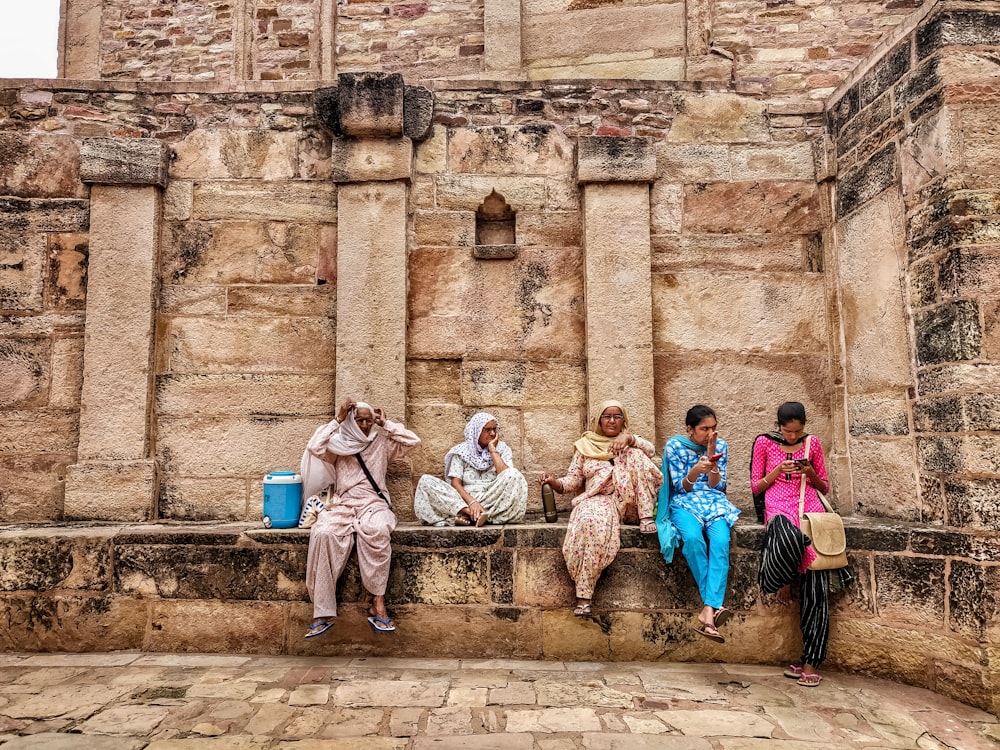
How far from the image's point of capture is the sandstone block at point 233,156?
5.00 m

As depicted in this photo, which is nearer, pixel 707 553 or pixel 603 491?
pixel 707 553

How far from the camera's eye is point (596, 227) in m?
4.83

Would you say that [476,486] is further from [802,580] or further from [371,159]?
[371,159]

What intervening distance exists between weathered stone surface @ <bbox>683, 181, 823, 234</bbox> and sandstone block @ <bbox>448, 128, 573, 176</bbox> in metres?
0.94

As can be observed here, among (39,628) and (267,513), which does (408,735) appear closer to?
(267,513)

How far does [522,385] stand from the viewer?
483 cm

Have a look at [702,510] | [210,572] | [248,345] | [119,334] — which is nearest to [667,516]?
[702,510]

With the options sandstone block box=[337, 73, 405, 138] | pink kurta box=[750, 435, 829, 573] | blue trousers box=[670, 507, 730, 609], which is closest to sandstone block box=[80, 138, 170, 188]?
sandstone block box=[337, 73, 405, 138]

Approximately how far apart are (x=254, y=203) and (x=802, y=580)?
427 cm

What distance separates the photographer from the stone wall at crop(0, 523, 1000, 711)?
388 centimetres

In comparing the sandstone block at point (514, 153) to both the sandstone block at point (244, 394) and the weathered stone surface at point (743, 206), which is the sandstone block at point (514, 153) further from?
the sandstone block at point (244, 394)

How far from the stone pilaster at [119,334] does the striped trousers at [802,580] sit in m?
3.84

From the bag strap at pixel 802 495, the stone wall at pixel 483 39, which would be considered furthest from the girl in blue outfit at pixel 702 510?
the stone wall at pixel 483 39

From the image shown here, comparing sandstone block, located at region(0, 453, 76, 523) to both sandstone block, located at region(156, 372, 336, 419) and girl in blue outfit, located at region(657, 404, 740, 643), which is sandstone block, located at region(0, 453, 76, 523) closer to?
sandstone block, located at region(156, 372, 336, 419)
